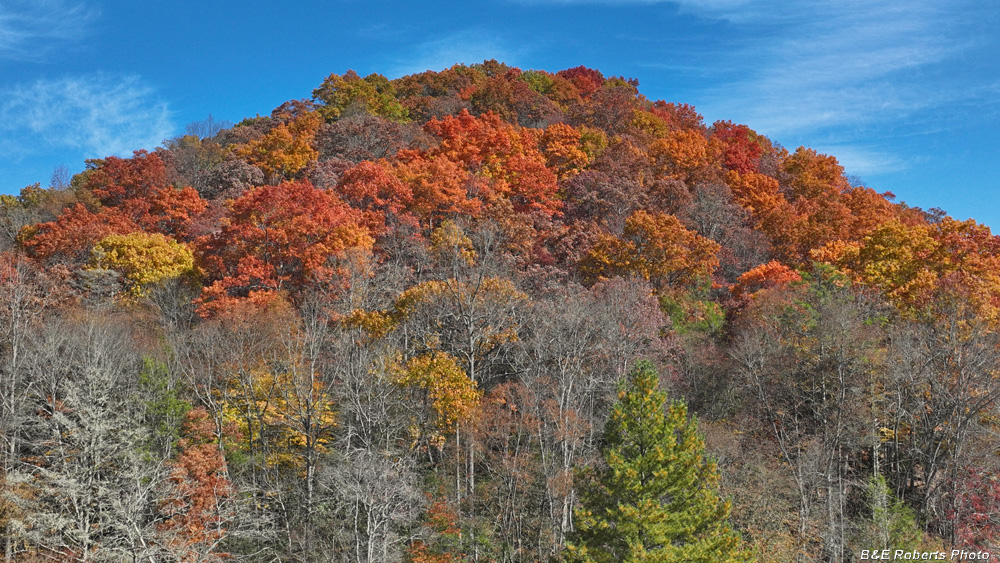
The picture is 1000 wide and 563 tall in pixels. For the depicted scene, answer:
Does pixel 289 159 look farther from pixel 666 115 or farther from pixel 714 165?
pixel 666 115

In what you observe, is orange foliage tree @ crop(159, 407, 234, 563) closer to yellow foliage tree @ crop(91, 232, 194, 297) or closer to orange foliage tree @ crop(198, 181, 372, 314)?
orange foliage tree @ crop(198, 181, 372, 314)

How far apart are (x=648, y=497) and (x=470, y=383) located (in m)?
9.88

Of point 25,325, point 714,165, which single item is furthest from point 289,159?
point 714,165

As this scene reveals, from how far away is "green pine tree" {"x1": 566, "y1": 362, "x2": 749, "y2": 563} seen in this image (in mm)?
16922

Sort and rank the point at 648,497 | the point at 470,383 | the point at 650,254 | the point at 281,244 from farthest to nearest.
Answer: the point at 650,254
the point at 281,244
the point at 470,383
the point at 648,497

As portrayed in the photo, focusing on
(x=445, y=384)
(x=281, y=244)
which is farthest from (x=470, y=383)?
(x=281, y=244)

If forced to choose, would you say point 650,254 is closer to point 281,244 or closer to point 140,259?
point 281,244

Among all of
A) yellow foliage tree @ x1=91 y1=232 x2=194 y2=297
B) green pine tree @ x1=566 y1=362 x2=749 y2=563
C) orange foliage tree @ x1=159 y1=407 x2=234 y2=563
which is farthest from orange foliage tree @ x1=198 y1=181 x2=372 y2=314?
green pine tree @ x1=566 y1=362 x2=749 y2=563

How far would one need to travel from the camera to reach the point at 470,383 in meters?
25.4

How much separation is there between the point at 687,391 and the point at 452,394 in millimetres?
12352

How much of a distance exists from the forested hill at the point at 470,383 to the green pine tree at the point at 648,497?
3.8 inches

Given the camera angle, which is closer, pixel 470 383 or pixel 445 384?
pixel 445 384

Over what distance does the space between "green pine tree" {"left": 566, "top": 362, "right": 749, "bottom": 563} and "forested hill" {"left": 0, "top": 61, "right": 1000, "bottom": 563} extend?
10 centimetres

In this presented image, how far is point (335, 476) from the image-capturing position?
23.1 m
